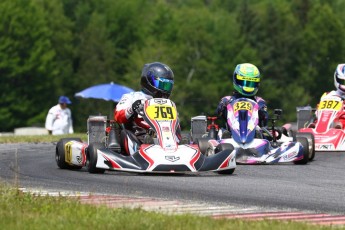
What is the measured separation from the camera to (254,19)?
334ft

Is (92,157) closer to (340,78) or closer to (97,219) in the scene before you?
(97,219)

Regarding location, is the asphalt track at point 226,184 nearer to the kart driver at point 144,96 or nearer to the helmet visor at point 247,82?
the kart driver at point 144,96

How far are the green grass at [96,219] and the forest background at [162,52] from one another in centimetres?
7351

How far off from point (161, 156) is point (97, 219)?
204 inches

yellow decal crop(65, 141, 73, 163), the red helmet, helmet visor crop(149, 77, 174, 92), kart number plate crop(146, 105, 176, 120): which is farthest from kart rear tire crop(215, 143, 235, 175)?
the red helmet

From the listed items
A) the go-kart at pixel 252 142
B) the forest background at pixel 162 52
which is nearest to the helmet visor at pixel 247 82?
the go-kart at pixel 252 142

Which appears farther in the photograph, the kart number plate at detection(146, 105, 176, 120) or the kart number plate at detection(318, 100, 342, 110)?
the kart number plate at detection(318, 100, 342, 110)

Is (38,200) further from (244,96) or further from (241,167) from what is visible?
(244,96)

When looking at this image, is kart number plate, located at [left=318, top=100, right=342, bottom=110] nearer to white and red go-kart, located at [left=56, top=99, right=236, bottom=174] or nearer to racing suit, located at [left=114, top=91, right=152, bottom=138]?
racing suit, located at [left=114, top=91, right=152, bottom=138]

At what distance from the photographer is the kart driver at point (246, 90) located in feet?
63.8

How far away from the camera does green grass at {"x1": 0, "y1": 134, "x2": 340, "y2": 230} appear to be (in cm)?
994

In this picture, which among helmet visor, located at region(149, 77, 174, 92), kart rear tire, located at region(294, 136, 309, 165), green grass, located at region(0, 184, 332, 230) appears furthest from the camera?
kart rear tire, located at region(294, 136, 309, 165)

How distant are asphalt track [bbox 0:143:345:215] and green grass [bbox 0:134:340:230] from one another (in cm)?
146

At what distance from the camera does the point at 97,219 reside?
404 inches
